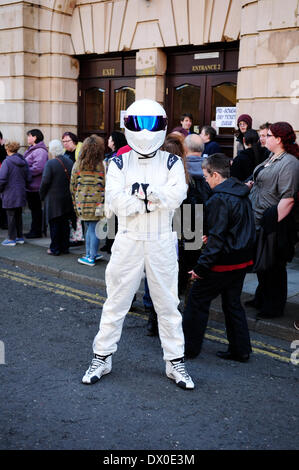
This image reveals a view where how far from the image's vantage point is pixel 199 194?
5.17 metres

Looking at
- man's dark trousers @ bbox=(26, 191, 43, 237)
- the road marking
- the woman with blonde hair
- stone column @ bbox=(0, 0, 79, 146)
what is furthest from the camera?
stone column @ bbox=(0, 0, 79, 146)

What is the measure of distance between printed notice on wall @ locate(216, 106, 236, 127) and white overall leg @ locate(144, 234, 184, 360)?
6240 mm

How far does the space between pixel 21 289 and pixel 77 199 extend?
58.2 inches

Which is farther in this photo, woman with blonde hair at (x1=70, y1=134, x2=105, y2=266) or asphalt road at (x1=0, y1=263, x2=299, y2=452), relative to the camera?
woman with blonde hair at (x1=70, y1=134, x2=105, y2=266)

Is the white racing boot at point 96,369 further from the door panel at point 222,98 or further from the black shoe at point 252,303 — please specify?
the door panel at point 222,98

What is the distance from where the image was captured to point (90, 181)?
701cm

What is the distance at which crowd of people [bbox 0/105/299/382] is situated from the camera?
4109 mm

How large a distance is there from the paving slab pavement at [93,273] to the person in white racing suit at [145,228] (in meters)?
1.54

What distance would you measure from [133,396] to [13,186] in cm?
572

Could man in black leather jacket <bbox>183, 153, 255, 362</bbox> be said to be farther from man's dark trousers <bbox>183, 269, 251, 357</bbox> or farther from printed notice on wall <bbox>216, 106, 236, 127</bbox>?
printed notice on wall <bbox>216, 106, 236, 127</bbox>

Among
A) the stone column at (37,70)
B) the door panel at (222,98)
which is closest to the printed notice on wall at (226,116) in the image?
the door panel at (222,98)

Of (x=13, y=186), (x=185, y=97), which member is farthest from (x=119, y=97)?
(x=13, y=186)

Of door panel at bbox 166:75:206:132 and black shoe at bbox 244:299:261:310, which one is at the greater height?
door panel at bbox 166:75:206:132

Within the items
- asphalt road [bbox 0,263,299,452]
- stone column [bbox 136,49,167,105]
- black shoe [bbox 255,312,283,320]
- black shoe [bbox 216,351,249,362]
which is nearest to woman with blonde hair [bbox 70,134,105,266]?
asphalt road [bbox 0,263,299,452]
